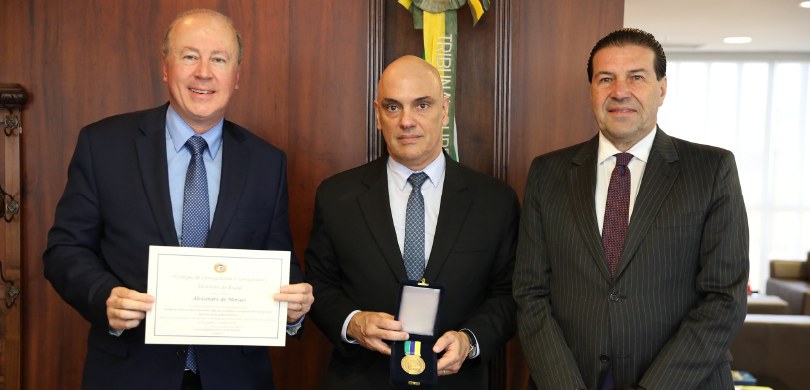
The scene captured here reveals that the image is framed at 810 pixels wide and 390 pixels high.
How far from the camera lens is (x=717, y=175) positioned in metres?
2.19

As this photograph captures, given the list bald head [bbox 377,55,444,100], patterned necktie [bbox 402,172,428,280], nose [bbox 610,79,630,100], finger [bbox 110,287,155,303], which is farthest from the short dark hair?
finger [bbox 110,287,155,303]

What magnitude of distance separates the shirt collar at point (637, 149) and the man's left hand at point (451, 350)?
70cm

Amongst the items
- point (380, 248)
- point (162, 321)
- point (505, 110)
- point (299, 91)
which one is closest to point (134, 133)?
point (162, 321)

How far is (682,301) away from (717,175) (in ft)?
1.23

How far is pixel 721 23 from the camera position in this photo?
852 cm

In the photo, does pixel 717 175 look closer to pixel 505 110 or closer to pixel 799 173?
pixel 505 110

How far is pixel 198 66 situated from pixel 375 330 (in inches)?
36.7

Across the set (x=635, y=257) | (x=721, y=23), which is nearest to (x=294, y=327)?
(x=635, y=257)

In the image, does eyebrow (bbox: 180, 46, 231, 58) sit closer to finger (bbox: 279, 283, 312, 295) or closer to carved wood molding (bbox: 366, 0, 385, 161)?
finger (bbox: 279, 283, 312, 295)

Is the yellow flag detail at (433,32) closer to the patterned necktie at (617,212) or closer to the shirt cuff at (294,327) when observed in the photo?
the patterned necktie at (617,212)

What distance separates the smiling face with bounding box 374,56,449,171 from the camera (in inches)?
97.1

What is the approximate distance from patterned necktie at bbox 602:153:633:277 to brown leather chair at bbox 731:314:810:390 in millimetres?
3939

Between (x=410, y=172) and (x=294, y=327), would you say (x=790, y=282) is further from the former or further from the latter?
(x=294, y=327)

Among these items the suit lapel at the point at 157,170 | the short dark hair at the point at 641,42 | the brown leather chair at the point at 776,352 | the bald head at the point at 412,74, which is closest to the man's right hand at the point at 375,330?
the suit lapel at the point at 157,170
